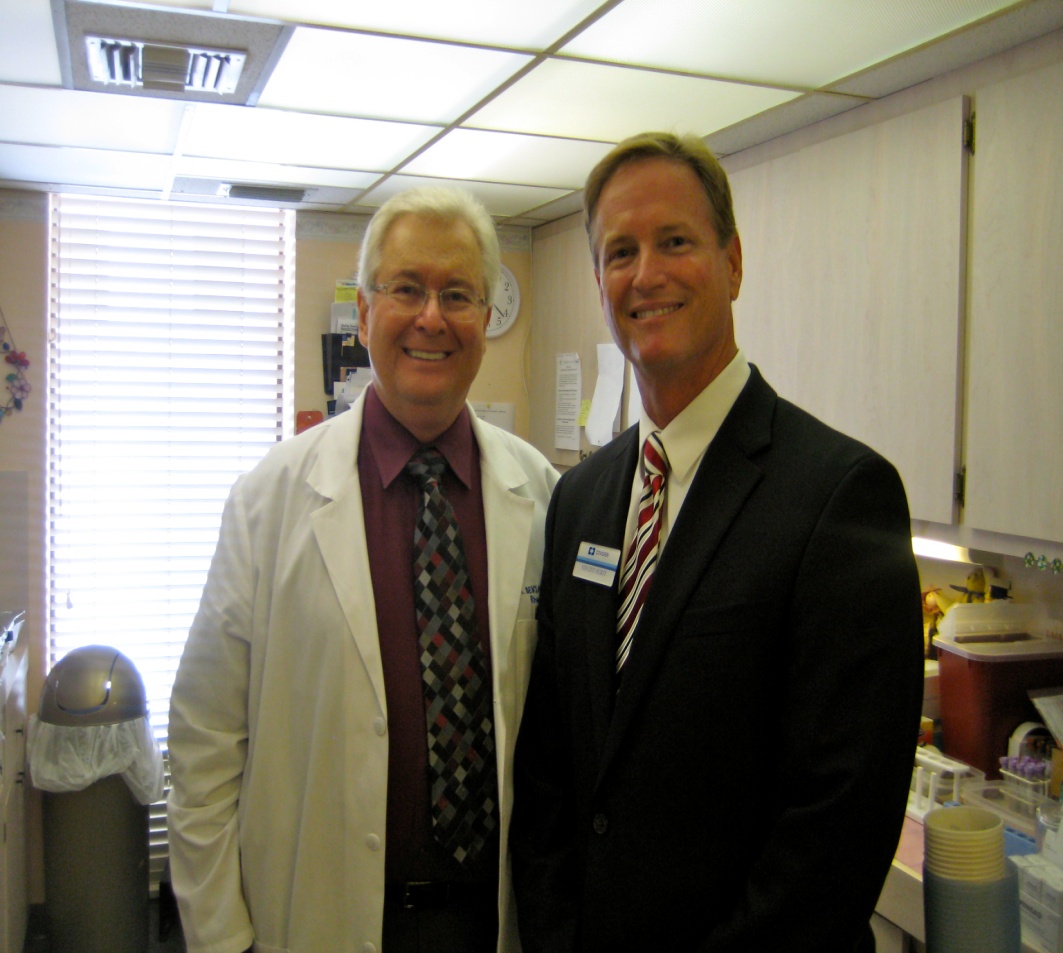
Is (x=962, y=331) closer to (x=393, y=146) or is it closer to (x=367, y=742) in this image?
(x=367, y=742)

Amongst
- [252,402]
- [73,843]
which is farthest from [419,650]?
[252,402]

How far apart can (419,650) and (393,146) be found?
1.77 meters

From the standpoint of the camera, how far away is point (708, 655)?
1.09 m

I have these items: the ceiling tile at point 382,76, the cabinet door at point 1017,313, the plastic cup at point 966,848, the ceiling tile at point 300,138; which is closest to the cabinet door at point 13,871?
the ceiling tile at point 300,138

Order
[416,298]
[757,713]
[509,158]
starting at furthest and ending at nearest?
1. [509,158]
2. [416,298]
3. [757,713]

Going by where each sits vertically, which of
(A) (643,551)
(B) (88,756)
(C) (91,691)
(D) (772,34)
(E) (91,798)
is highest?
(D) (772,34)

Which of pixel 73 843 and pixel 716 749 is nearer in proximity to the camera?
pixel 716 749

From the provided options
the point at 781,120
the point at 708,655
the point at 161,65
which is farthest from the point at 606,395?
the point at 708,655

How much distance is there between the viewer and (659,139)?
4.19 feet

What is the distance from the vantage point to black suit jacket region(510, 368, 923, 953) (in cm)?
101

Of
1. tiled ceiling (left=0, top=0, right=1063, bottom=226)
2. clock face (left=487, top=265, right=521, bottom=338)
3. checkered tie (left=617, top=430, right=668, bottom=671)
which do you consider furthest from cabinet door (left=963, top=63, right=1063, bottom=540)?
clock face (left=487, top=265, right=521, bottom=338)

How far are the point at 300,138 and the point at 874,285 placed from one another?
1.64 meters

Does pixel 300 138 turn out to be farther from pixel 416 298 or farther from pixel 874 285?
pixel 874 285

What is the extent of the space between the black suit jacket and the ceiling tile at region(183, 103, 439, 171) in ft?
5.59
